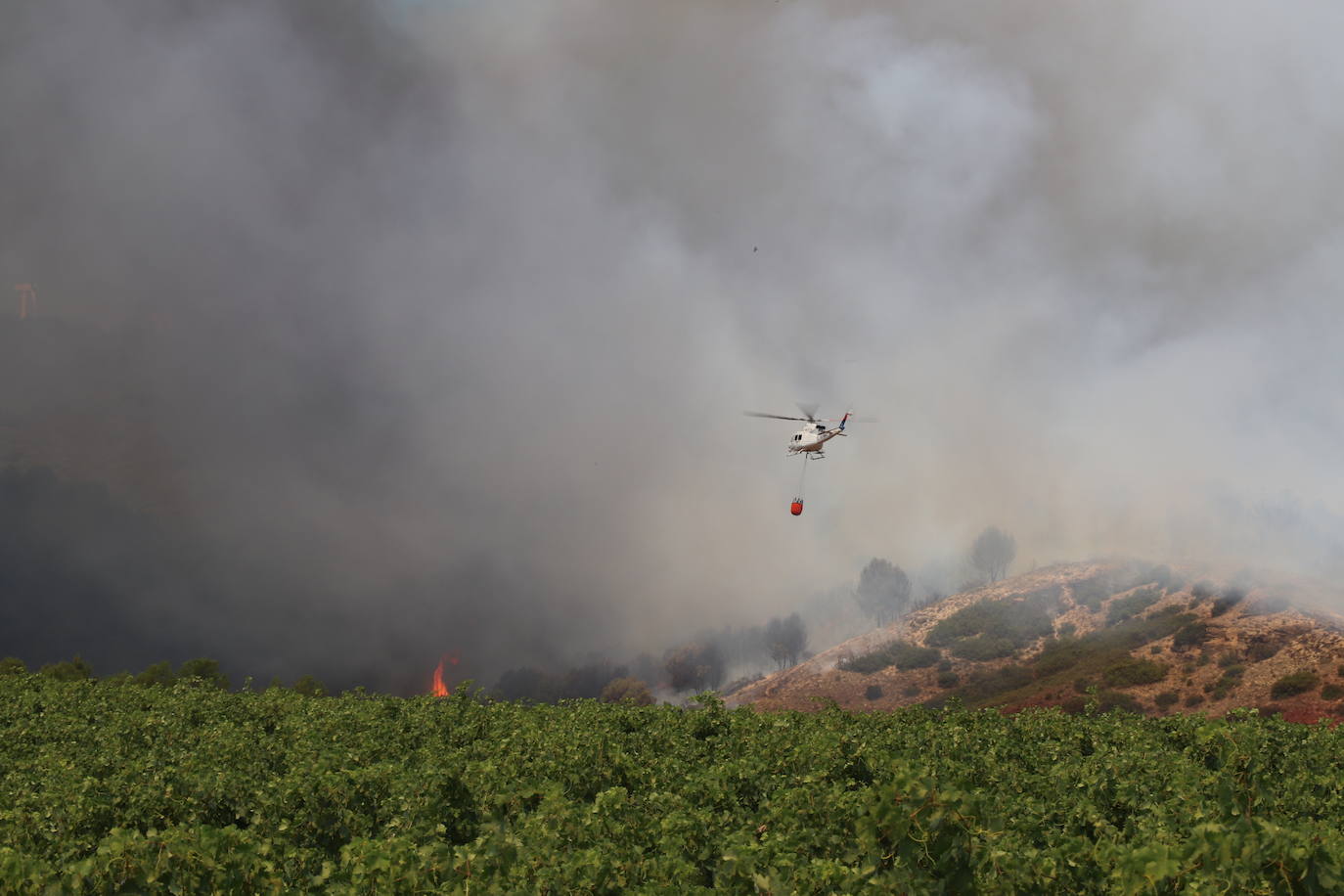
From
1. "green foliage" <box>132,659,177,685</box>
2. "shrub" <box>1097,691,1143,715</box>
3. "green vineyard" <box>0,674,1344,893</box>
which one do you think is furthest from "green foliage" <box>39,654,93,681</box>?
"shrub" <box>1097,691,1143,715</box>

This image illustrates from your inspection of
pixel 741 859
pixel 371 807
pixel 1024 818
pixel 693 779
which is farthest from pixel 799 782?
pixel 371 807

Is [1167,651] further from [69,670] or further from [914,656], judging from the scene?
[69,670]

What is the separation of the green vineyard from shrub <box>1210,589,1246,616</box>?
11406cm

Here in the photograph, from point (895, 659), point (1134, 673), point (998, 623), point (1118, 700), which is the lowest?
point (1118, 700)

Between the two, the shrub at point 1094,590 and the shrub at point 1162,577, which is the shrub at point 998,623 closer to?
the shrub at point 1094,590

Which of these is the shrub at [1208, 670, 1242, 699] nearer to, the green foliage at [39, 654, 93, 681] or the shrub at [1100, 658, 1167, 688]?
the shrub at [1100, 658, 1167, 688]

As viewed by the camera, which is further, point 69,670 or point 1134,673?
point 1134,673

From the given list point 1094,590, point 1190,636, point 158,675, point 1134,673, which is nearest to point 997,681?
point 1134,673

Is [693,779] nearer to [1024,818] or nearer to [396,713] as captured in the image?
[1024,818]

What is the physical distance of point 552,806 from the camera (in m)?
15.6

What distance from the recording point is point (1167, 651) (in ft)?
389

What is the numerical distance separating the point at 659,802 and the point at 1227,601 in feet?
445

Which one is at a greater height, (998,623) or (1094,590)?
(1094,590)

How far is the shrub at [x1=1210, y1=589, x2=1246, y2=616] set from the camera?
127625 mm
